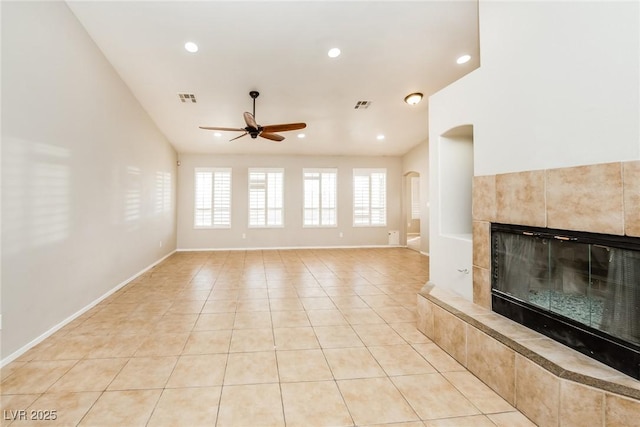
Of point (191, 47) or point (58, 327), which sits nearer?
point (58, 327)

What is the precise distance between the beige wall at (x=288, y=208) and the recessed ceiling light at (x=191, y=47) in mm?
4282

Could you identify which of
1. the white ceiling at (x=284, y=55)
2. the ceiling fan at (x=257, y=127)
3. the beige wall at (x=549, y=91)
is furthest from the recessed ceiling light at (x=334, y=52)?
the beige wall at (x=549, y=91)

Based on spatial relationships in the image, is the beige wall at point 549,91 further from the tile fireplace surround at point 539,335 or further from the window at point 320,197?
the window at point 320,197

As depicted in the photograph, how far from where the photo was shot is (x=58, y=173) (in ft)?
9.52

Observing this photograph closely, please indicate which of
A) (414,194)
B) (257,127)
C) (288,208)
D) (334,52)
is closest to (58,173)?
(257,127)

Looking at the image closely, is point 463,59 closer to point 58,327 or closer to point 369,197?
point 369,197

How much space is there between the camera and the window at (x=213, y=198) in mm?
7863

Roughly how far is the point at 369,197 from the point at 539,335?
22.0 ft

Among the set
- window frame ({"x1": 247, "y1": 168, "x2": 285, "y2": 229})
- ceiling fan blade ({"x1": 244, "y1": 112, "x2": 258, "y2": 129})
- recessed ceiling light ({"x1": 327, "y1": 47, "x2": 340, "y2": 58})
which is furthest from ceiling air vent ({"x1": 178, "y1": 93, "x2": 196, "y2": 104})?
window frame ({"x1": 247, "y1": 168, "x2": 285, "y2": 229})

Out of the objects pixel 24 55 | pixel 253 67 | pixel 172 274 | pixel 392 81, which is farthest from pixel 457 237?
pixel 172 274

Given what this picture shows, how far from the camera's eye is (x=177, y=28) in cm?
340

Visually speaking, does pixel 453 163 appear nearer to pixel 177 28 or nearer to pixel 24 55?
pixel 177 28

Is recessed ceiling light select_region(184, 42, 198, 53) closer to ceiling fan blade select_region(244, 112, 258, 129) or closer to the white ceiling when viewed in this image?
the white ceiling

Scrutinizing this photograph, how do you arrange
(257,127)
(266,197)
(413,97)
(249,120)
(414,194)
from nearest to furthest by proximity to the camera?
(249,120) < (257,127) < (413,97) < (266,197) < (414,194)
